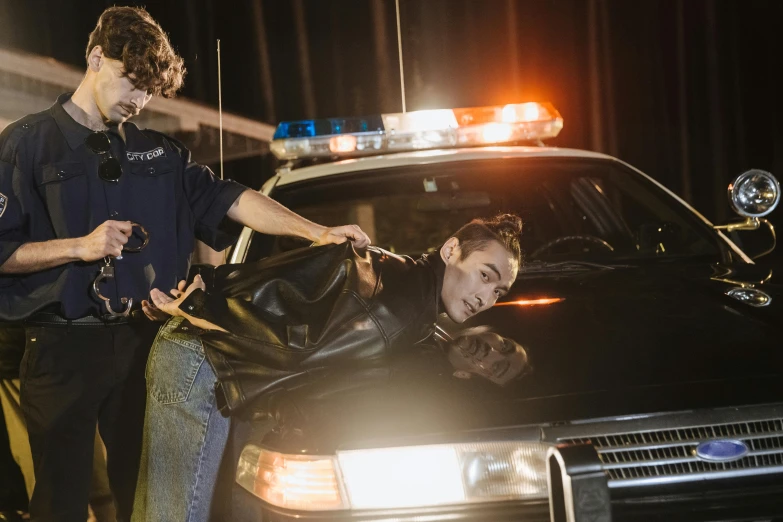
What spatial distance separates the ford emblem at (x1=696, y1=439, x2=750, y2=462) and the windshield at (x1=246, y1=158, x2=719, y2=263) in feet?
4.02

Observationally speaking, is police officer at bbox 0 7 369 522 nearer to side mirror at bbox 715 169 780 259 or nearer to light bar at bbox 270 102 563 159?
light bar at bbox 270 102 563 159

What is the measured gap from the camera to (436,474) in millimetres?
1749

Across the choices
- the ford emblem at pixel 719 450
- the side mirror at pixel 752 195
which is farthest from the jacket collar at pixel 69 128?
the side mirror at pixel 752 195

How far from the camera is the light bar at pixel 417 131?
364cm

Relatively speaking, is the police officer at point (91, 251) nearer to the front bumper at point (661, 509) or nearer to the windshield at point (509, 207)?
the windshield at point (509, 207)

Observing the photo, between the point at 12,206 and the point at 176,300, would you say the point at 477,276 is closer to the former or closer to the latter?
the point at 176,300

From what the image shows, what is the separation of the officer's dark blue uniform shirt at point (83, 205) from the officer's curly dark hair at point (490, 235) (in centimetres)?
77

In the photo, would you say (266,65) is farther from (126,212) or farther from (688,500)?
(688,500)

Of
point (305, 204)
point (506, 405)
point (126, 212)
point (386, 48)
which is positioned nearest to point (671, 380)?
point (506, 405)

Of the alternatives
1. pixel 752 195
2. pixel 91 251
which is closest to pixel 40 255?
pixel 91 251

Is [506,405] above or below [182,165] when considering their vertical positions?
below

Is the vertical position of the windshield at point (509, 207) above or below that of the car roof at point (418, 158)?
below

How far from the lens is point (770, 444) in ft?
5.86

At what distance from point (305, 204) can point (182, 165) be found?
675 mm
